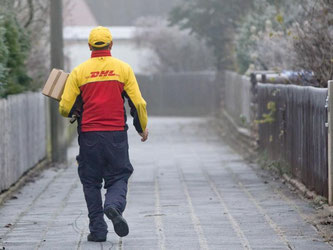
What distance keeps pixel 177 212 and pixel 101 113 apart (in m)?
2.37

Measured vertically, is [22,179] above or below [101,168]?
below

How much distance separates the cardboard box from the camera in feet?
30.3

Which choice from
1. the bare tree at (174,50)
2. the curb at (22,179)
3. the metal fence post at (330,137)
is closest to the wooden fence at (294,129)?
the metal fence post at (330,137)

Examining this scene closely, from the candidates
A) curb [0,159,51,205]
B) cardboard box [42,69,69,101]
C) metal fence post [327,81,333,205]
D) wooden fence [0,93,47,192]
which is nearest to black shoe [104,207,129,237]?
cardboard box [42,69,69,101]

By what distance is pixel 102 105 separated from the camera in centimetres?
896

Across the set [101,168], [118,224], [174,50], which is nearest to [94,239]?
[118,224]

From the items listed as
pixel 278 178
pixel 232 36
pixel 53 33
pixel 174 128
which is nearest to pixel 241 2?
pixel 232 36

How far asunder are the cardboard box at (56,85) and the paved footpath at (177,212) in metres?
1.33

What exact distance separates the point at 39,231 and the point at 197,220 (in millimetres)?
1629

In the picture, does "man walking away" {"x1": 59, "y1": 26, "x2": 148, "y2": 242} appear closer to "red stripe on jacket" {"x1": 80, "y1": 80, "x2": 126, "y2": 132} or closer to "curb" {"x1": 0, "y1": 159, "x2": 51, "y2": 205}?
"red stripe on jacket" {"x1": 80, "y1": 80, "x2": 126, "y2": 132}

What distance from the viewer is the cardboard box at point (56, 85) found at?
9.23m

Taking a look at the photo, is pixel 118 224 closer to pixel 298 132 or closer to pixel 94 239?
pixel 94 239

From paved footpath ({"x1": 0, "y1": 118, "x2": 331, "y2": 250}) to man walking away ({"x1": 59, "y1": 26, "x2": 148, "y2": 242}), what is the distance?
476mm

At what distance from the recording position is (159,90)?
47.2 metres
